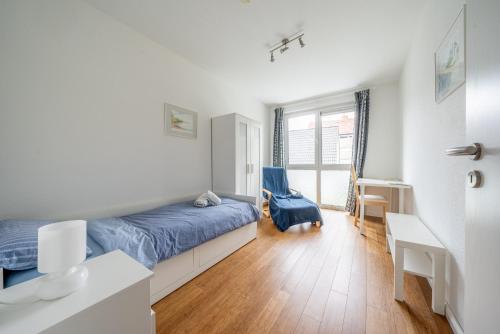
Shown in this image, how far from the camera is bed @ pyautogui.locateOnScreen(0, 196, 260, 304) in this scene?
1.28 m

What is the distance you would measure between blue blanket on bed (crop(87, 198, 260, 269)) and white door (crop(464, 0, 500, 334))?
5.36 feet

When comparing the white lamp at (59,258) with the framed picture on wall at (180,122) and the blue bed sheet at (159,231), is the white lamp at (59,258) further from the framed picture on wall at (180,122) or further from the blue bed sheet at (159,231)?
the framed picture on wall at (180,122)

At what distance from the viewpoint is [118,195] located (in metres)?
1.94

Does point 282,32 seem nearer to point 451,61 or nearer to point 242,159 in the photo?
point 451,61

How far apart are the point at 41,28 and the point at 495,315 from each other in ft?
9.96

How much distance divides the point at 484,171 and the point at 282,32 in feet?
7.51

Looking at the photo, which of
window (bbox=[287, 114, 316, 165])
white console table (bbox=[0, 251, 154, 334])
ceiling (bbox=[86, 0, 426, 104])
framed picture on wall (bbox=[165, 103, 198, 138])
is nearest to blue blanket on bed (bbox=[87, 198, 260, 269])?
white console table (bbox=[0, 251, 154, 334])

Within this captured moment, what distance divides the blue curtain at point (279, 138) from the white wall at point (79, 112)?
260 centimetres

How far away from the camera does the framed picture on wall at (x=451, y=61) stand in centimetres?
110

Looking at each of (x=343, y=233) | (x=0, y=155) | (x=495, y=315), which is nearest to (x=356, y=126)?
(x=343, y=233)

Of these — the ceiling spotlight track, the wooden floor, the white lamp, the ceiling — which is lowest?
the wooden floor

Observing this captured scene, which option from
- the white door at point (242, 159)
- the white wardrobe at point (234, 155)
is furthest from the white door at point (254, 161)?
the white door at point (242, 159)

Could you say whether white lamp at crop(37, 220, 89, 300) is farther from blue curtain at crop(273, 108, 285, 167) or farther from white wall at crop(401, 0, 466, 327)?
blue curtain at crop(273, 108, 285, 167)

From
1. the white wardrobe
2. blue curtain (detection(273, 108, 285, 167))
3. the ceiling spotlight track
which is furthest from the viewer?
blue curtain (detection(273, 108, 285, 167))
